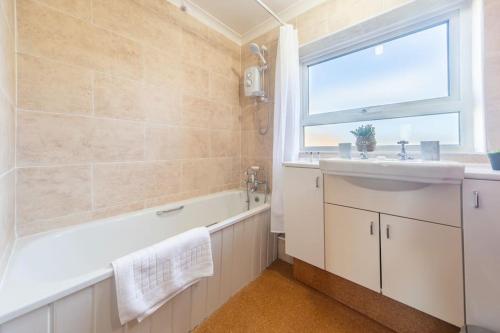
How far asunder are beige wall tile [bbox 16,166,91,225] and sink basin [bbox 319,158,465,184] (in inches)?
60.1

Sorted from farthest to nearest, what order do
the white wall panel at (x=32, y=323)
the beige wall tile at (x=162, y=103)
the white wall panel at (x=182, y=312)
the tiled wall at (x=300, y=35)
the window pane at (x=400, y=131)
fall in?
the beige wall tile at (x=162, y=103), the tiled wall at (x=300, y=35), the window pane at (x=400, y=131), the white wall panel at (x=182, y=312), the white wall panel at (x=32, y=323)

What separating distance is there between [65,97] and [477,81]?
238 cm

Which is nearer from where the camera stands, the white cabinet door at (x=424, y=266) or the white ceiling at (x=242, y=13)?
the white cabinet door at (x=424, y=266)

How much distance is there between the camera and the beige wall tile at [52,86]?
1089 mm

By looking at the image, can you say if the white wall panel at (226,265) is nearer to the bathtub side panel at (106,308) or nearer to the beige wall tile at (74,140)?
the bathtub side panel at (106,308)

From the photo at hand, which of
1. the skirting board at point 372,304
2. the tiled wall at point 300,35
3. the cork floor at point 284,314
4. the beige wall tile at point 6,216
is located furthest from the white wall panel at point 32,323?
the tiled wall at point 300,35

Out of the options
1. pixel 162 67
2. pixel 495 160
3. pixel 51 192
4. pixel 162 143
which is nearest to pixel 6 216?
pixel 51 192

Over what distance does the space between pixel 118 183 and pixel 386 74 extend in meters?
2.17

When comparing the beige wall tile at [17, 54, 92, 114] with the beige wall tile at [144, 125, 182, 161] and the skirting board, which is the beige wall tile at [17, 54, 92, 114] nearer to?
the beige wall tile at [144, 125, 182, 161]

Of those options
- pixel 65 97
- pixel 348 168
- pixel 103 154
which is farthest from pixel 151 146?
pixel 348 168

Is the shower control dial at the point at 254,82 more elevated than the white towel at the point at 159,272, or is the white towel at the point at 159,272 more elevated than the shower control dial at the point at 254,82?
the shower control dial at the point at 254,82

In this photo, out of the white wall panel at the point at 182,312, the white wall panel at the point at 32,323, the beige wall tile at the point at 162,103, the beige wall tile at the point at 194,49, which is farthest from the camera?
the beige wall tile at the point at 194,49

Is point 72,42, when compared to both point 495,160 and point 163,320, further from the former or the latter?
point 495,160

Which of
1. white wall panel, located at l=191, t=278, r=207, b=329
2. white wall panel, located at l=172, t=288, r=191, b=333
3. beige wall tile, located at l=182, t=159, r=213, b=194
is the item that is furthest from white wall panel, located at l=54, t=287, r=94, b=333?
beige wall tile, located at l=182, t=159, r=213, b=194
